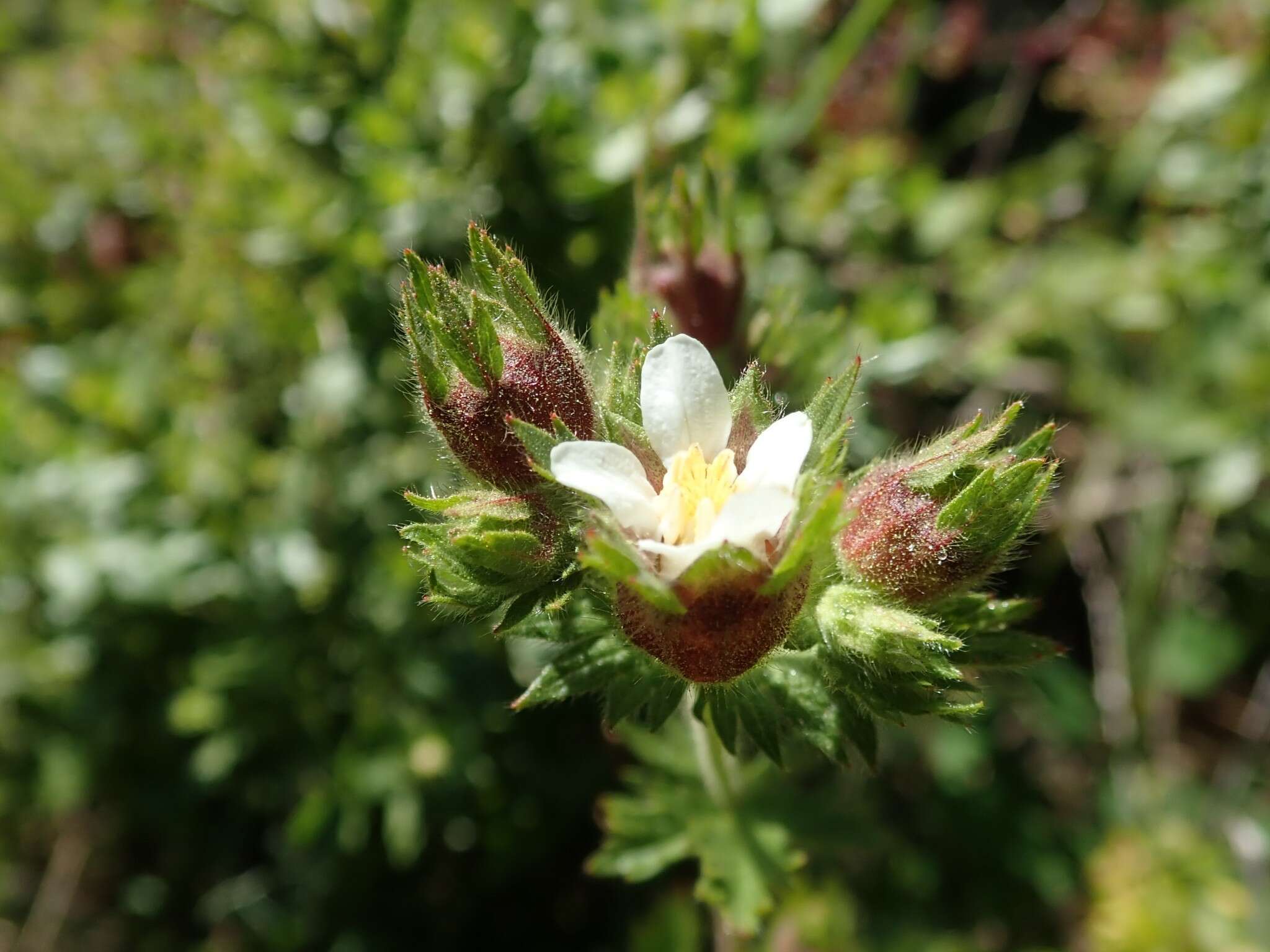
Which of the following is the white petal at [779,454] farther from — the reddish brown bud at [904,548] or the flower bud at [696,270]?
the flower bud at [696,270]

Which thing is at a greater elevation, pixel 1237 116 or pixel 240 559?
pixel 240 559

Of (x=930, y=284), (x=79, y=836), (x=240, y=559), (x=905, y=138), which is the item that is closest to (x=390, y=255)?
(x=240, y=559)

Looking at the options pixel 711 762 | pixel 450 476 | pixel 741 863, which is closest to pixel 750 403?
pixel 711 762

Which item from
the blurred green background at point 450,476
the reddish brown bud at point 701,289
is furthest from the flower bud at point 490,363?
the blurred green background at point 450,476

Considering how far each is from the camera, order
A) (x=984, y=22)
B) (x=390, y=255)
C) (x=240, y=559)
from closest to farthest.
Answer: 1. (x=390, y=255)
2. (x=240, y=559)
3. (x=984, y=22)

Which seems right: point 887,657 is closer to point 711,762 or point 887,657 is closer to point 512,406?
point 512,406

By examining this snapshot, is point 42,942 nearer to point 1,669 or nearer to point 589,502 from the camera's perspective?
point 1,669
